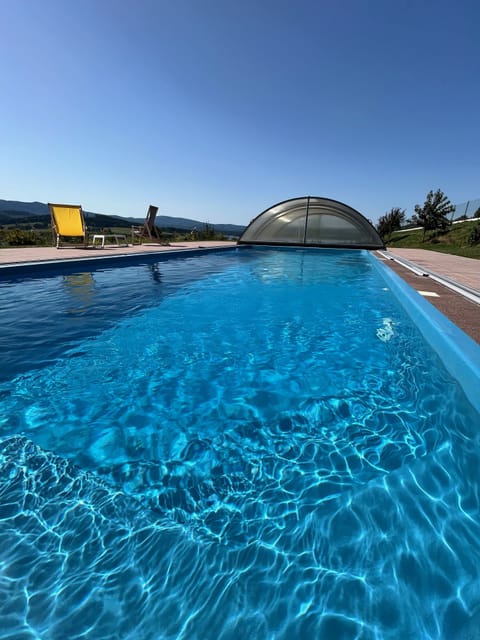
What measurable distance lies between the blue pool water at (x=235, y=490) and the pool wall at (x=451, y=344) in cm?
13

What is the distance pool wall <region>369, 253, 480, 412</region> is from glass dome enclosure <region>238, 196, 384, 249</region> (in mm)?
14430

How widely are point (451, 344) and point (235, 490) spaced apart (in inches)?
94.9

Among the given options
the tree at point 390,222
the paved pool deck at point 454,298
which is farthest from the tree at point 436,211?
the paved pool deck at point 454,298

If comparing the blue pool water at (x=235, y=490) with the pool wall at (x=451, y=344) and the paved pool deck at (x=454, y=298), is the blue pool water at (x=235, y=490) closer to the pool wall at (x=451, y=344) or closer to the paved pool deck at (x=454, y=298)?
the pool wall at (x=451, y=344)

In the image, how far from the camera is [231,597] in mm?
1146

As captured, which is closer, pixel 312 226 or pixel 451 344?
pixel 451 344

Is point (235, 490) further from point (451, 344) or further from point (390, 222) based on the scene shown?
point (390, 222)

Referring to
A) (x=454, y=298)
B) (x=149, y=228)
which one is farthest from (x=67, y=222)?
(x=454, y=298)

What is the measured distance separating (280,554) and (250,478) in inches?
17.5

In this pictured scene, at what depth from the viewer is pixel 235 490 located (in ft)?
5.39

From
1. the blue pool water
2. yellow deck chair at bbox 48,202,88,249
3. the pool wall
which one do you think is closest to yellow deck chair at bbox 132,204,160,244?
yellow deck chair at bbox 48,202,88,249

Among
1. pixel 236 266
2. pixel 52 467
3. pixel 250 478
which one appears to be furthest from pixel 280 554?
pixel 236 266

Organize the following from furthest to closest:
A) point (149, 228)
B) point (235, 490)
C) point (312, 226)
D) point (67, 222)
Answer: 1. point (312, 226)
2. point (149, 228)
3. point (67, 222)
4. point (235, 490)

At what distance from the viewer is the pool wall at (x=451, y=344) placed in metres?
2.21
